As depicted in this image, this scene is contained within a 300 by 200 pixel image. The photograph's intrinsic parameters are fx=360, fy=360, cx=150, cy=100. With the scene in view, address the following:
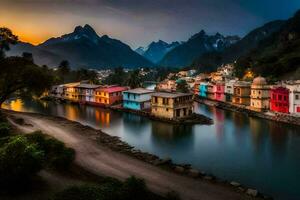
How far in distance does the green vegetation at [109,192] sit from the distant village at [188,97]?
107ft

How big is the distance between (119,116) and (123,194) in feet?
128

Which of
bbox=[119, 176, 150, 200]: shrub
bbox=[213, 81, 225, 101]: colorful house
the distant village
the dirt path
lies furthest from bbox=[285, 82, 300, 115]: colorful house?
bbox=[119, 176, 150, 200]: shrub

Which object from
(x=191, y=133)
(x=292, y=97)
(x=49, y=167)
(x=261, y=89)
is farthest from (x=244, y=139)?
(x=49, y=167)

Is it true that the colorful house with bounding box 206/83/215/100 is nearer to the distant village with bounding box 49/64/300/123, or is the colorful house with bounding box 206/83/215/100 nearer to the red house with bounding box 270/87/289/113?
the distant village with bounding box 49/64/300/123

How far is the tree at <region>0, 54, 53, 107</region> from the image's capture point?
3825 cm

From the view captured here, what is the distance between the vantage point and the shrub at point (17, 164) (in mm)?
17719

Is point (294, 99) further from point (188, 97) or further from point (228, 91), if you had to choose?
point (228, 91)

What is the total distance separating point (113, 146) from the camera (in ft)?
108

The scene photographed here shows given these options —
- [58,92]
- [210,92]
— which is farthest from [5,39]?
[210,92]

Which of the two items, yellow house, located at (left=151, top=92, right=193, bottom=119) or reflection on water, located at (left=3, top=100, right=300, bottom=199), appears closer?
reflection on water, located at (left=3, top=100, right=300, bottom=199)

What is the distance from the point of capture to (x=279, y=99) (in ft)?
172

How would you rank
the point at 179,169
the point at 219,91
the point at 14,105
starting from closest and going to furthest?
the point at 179,169 < the point at 14,105 < the point at 219,91

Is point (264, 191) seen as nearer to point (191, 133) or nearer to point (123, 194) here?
point (123, 194)

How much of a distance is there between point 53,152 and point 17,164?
556cm
